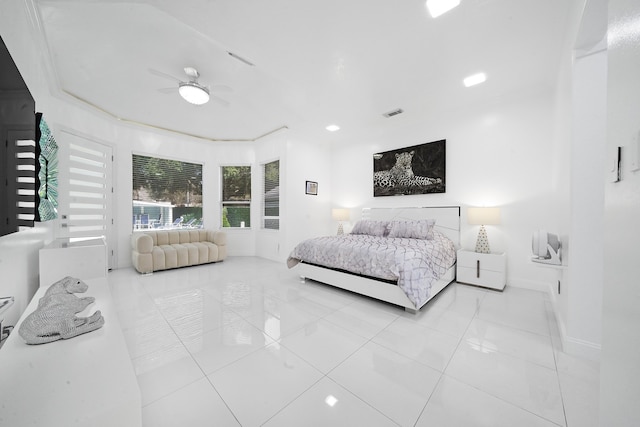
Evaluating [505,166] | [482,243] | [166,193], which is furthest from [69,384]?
[166,193]

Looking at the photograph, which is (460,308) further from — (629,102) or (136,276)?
(136,276)

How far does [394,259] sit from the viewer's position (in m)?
2.49

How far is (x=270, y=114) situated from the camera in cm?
408

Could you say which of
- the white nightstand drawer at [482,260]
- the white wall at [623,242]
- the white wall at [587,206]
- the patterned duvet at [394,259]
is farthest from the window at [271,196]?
the white wall at [623,242]

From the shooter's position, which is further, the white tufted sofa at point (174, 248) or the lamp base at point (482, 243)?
the white tufted sofa at point (174, 248)

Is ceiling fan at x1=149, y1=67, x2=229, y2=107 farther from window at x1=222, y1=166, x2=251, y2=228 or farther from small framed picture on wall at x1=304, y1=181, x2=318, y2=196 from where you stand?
window at x1=222, y1=166, x2=251, y2=228

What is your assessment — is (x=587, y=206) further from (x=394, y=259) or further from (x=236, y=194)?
(x=236, y=194)

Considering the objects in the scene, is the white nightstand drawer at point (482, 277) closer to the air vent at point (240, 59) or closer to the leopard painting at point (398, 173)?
the leopard painting at point (398, 173)

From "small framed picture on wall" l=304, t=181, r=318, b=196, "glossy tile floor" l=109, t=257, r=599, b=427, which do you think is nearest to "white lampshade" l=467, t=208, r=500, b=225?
"glossy tile floor" l=109, t=257, r=599, b=427

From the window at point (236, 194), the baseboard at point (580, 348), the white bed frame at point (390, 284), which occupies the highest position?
the window at point (236, 194)

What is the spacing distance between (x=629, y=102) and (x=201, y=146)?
614 centimetres

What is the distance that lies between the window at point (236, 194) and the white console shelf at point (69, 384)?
448cm

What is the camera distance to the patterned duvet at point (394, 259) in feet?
7.71

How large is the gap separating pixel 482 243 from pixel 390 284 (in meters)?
1.88
